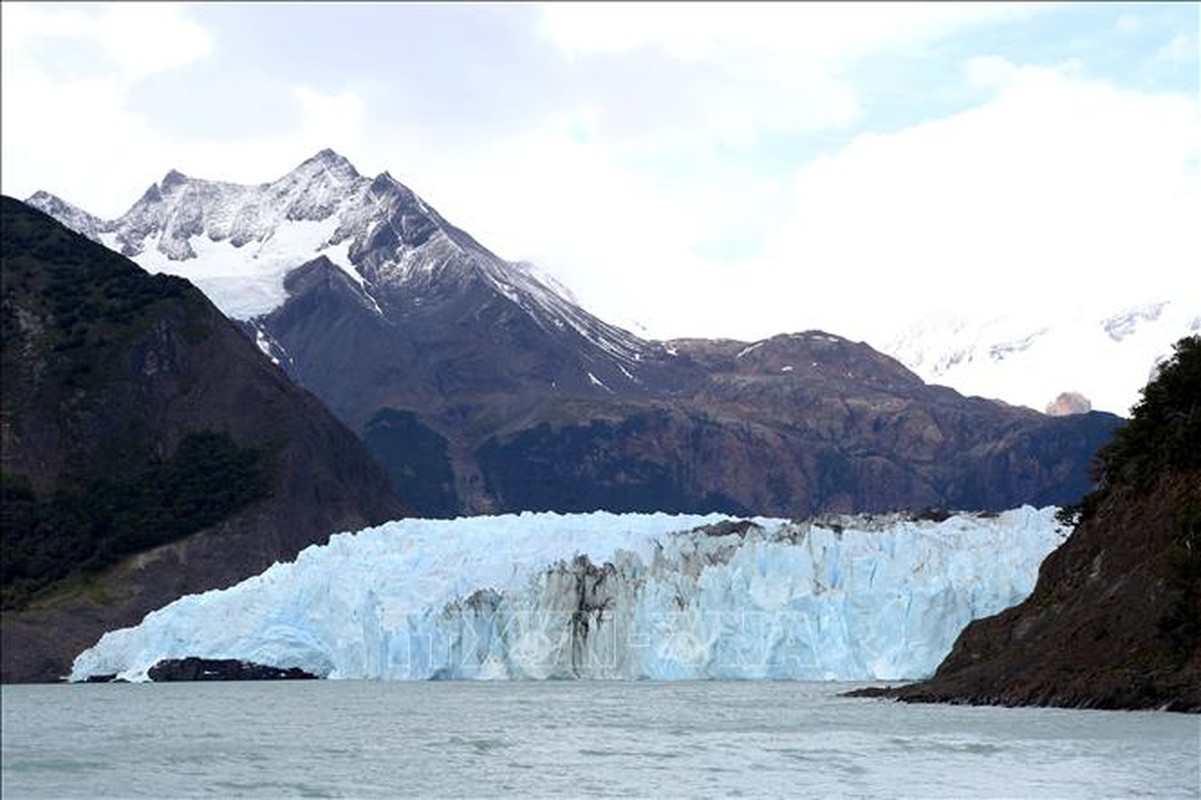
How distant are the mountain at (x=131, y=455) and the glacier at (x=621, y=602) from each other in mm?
19001

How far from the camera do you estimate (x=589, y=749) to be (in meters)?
54.0

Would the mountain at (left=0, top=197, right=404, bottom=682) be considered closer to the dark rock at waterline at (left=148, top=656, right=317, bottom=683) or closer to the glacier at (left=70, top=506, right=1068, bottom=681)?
the dark rock at waterline at (left=148, top=656, right=317, bottom=683)

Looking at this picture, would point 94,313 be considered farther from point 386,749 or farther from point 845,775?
point 845,775

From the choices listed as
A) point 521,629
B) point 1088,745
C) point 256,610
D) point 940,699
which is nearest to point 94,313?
point 256,610

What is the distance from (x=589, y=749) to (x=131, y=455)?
96.7 m

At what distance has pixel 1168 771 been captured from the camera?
1759 inches

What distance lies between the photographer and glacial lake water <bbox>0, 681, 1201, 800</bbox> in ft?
143

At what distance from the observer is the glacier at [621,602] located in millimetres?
92688

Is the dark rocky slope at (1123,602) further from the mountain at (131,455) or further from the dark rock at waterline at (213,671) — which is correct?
the mountain at (131,455)

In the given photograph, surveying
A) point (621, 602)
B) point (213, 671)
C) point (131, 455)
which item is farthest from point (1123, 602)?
point (131, 455)

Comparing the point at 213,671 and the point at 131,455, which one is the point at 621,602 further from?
the point at 131,455

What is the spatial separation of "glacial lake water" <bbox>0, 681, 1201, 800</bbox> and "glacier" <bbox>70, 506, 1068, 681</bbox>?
15.0 meters

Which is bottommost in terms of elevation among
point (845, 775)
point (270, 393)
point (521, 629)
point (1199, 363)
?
point (845, 775)

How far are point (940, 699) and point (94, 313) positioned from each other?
96.9m
